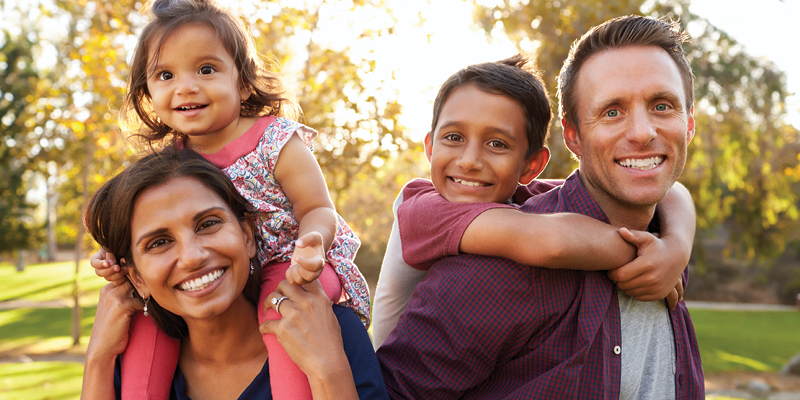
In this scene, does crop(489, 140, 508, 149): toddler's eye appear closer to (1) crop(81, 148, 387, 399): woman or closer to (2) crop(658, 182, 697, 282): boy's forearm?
(2) crop(658, 182, 697, 282): boy's forearm

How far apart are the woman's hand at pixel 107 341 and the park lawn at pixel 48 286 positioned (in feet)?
57.5

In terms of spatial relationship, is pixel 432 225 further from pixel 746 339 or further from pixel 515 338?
pixel 746 339

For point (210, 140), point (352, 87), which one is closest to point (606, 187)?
point (210, 140)

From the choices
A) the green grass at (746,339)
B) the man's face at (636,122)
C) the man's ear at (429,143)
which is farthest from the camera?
the green grass at (746,339)

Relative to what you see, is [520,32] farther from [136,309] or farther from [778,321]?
[778,321]

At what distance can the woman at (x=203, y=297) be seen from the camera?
2.15 m

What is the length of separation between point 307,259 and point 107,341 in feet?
A: 3.55

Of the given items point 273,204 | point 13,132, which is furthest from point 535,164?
point 13,132

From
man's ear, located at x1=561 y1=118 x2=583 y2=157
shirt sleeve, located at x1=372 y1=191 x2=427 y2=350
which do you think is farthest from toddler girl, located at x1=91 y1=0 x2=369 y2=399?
man's ear, located at x1=561 y1=118 x2=583 y2=157

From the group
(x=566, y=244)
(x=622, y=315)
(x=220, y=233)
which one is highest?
(x=566, y=244)

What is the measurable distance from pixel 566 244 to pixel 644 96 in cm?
63

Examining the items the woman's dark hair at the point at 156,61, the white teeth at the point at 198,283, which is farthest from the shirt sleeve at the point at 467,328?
the woman's dark hair at the point at 156,61

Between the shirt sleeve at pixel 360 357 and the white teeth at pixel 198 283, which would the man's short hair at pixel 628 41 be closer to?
the shirt sleeve at pixel 360 357

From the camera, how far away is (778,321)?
680 inches
